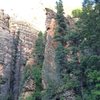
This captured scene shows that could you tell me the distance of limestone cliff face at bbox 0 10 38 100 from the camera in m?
60.8

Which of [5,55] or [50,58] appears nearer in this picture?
[50,58]

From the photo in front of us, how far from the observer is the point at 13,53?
67.2m

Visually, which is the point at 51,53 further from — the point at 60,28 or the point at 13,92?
the point at 13,92

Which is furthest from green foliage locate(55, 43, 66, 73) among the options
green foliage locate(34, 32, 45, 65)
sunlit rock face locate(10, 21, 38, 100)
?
sunlit rock face locate(10, 21, 38, 100)

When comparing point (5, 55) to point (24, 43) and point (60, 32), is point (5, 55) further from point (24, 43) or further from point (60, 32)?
point (60, 32)

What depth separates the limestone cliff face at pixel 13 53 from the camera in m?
60.8

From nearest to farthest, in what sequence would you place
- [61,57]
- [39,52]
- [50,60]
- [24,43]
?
1. [61,57]
2. [50,60]
3. [39,52]
4. [24,43]

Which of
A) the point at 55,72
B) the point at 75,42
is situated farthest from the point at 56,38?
the point at 75,42

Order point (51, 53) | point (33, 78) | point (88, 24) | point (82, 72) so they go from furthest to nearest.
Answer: point (33, 78) < point (51, 53) < point (82, 72) < point (88, 24)

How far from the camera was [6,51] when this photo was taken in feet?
216

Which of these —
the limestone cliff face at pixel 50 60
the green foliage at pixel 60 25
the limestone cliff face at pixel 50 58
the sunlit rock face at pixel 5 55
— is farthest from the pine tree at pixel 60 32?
the sunlit rock face at pixel 5 55

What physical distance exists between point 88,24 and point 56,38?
48.3 ft

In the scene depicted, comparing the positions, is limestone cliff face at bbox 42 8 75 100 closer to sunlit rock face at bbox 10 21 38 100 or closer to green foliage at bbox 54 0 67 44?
green foliage at bbox 54 0 67 44

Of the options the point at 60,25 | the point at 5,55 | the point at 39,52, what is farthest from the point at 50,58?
the point at 5,55
